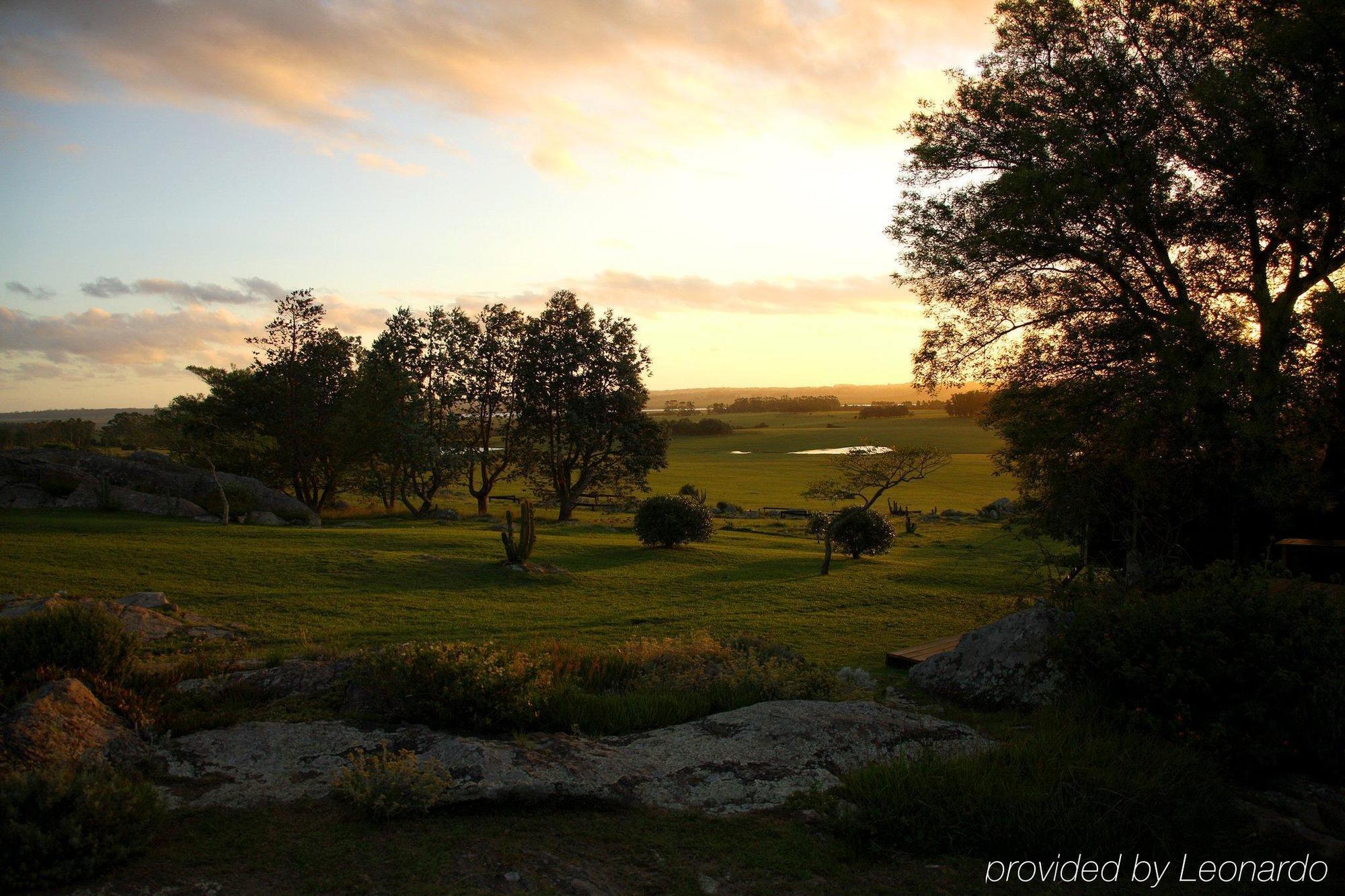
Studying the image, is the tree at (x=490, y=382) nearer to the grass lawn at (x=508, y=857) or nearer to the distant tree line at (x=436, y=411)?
the distant tree line at (x=436, y=411)

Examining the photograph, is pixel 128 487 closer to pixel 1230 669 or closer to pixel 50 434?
pixel 50 434

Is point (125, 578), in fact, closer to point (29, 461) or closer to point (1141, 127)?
point (29, 461)

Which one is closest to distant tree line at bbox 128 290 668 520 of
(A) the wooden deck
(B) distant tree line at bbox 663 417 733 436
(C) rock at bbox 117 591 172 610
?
(C) rock at bbox 117 591 172 610

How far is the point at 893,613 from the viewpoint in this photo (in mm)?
19672

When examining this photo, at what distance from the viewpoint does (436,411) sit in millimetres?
45844

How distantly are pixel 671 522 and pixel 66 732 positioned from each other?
23.8 m

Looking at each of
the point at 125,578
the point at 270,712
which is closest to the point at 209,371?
the point at 125,578

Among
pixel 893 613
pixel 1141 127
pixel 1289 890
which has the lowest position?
pixel 893 613

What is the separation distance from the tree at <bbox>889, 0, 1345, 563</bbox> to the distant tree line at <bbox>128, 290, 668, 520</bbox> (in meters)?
27.3

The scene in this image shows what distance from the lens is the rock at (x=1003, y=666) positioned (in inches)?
350

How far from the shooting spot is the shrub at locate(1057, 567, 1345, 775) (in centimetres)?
645

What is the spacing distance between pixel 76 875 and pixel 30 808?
53cm

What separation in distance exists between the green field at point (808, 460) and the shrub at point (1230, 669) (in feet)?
33.7

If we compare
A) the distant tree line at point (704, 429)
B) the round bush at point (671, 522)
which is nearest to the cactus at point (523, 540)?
the round bush at point (671, 522)
